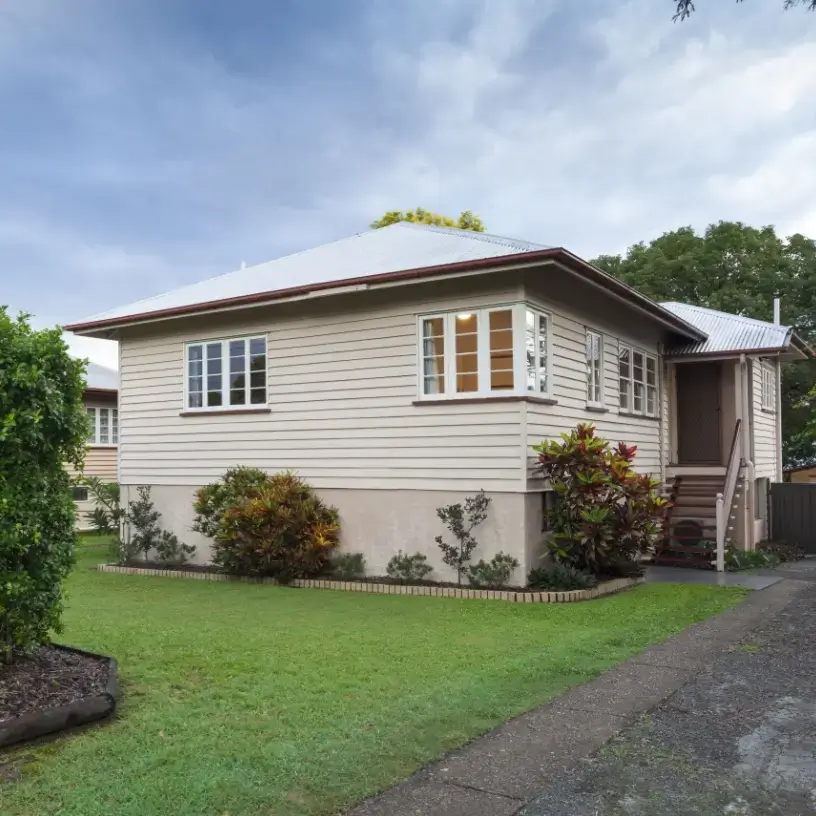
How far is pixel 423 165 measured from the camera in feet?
59.5

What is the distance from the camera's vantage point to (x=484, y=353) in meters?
10.8

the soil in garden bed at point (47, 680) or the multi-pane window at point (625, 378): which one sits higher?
the multi-pane window at point (625, 378)

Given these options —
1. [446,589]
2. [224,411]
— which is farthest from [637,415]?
[224,411]

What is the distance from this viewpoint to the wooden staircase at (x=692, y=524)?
44.5 ft

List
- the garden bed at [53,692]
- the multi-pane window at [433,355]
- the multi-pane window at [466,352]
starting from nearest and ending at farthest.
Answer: the garden bed at [53,692] < the multi-pane window at [466,352] < the multi-pane window at [433,355]

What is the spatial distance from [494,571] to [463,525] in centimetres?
75

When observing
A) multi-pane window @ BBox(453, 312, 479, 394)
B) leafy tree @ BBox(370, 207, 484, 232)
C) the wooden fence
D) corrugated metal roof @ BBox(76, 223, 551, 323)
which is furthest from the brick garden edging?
leafy tree @ BBox(370, 207, 484, 232)

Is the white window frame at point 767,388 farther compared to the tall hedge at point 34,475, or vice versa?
the white window frame at point 767,388

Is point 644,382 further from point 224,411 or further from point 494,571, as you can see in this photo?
point 224,411

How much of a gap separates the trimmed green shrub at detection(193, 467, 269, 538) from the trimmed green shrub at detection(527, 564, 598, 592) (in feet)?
14.6

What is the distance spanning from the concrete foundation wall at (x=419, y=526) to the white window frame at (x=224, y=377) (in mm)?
2122

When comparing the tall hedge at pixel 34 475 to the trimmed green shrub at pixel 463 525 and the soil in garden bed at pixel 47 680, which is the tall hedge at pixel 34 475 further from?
the trimmed green shrub at pixel 463 525

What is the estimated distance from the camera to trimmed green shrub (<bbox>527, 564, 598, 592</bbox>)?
401 inches

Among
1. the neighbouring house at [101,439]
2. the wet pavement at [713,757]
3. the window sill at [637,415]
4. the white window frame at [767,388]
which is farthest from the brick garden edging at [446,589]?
the neighbouring house at [101,439]
